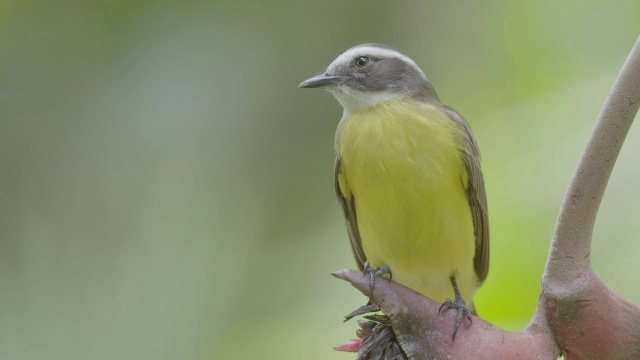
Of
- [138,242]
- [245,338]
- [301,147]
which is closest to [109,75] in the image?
[138,242]

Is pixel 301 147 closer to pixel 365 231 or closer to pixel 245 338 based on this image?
pixel 365 231

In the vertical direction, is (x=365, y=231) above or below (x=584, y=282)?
below

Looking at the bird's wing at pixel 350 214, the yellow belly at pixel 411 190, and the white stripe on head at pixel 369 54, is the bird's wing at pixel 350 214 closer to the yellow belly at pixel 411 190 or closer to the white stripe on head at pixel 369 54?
the yellow belly at pixel 411 190

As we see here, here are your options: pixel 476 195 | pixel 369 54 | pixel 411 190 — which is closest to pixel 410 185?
pixel 411 190

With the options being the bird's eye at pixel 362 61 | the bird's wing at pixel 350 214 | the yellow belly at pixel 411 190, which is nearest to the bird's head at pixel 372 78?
the bird's eye at pixel 362 61

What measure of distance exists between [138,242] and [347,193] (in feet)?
1.96

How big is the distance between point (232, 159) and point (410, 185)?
59 cm

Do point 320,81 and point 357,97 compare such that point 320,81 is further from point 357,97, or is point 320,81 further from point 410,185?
point 410,185

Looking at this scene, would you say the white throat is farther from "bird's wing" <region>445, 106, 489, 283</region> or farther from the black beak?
"bird's wing" <region>445, 106, 489, 283</region>

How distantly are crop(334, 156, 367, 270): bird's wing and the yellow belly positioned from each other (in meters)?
0.02

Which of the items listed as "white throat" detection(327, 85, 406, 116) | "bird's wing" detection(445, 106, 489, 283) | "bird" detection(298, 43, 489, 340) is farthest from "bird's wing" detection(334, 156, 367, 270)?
"bird's wing" detection(445, 106, 489, 283)

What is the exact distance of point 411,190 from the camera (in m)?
2.61

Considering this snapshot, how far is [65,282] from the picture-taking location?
2652 millimetres

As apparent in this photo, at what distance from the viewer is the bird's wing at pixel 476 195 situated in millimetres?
2707
